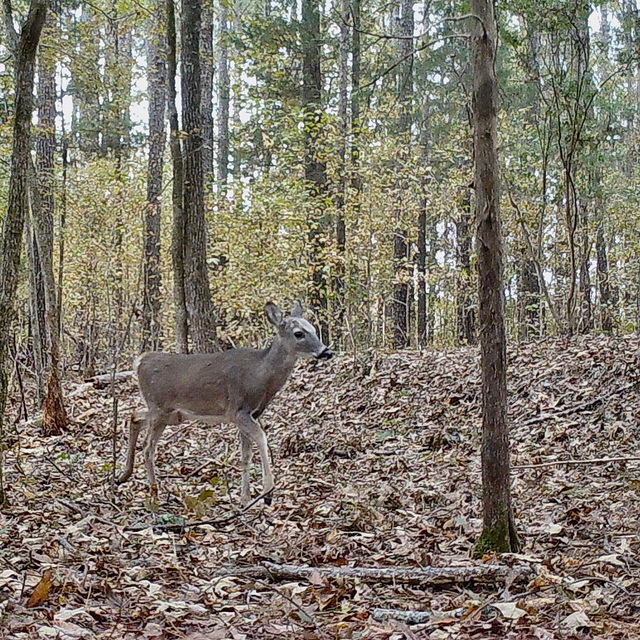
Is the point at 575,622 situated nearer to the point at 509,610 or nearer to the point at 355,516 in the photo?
the point at 509,610

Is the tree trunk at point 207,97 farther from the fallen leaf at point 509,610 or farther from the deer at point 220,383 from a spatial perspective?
the fallen leaf at point 509,610

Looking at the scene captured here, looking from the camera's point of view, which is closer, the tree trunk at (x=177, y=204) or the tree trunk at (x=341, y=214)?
the tree trunk at (x=177, y=204)

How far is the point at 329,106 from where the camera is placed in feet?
77.0

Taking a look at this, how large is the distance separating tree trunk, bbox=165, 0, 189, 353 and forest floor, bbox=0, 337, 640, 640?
1.70 metres

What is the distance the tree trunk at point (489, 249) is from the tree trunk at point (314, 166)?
12.5m

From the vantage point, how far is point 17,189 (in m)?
7.18

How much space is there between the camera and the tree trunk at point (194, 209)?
13055 mm

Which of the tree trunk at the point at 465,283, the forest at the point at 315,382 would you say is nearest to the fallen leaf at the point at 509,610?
the forest at the point at 315,382

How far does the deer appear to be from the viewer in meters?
9.09

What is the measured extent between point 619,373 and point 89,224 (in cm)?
1549

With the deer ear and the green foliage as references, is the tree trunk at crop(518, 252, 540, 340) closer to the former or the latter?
the green foliage

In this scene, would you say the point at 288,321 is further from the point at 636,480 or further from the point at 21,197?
the point at 636,480

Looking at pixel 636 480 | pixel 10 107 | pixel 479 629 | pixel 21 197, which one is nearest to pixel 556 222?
pixel 10 107

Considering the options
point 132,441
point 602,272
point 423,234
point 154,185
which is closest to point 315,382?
point 132,441
